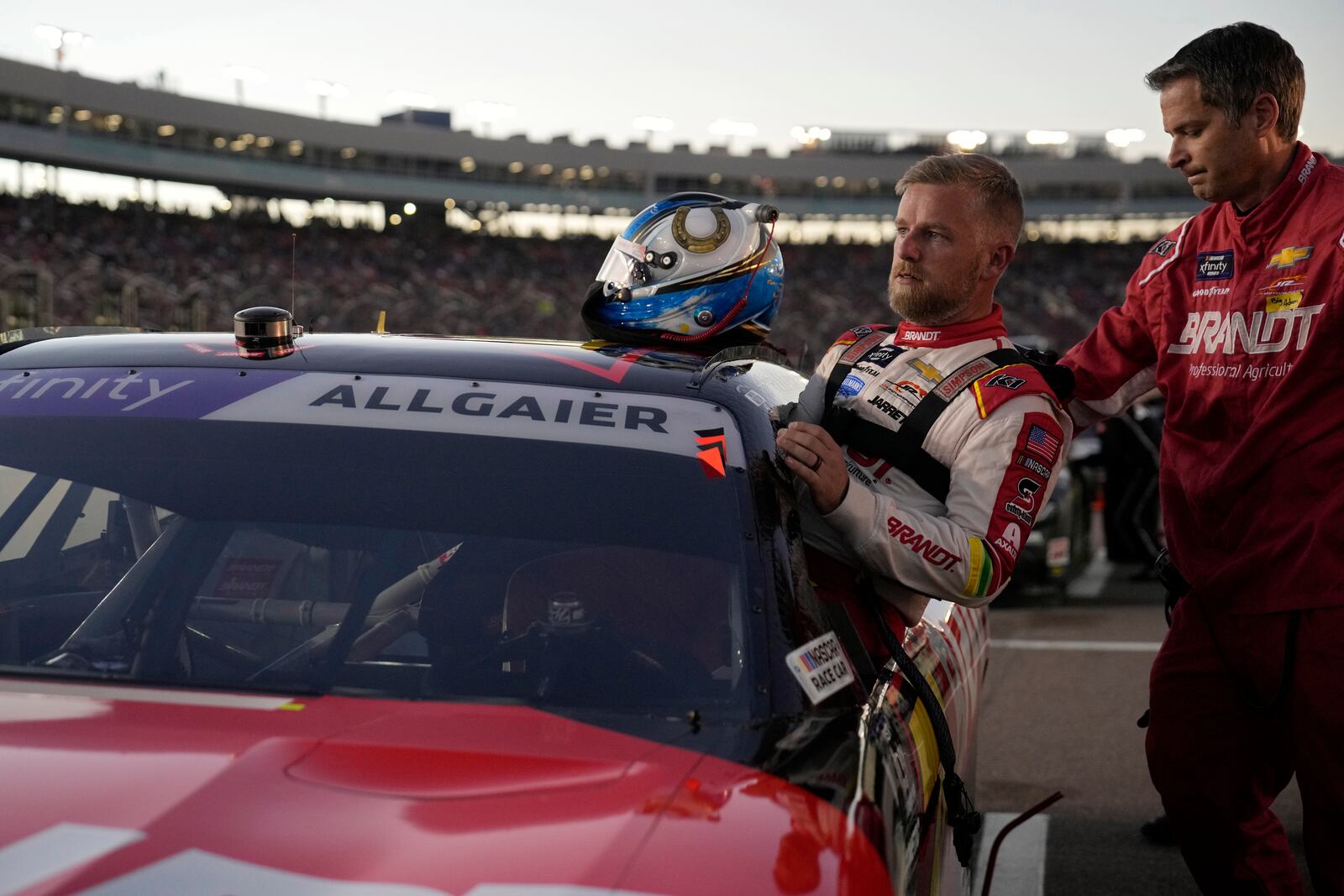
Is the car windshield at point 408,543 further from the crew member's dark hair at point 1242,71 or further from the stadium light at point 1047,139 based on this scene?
the stadium light at point 1047,139

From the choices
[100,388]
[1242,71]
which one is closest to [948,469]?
[1242,71]

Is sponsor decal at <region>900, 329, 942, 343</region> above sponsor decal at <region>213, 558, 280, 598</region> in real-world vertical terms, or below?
above

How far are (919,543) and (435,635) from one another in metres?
0.88

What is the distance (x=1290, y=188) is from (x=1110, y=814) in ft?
8.91

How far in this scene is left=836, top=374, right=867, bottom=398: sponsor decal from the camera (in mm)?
2833

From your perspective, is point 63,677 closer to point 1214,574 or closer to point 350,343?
point 350,343

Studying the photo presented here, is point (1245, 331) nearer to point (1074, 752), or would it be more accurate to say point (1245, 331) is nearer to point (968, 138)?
point (1074, 752)

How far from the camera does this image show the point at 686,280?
3090 millimetres

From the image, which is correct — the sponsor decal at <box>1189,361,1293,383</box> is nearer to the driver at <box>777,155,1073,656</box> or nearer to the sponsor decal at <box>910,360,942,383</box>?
the driver at <box>777,155,1073,656</box>

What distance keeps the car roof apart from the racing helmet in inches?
12.1

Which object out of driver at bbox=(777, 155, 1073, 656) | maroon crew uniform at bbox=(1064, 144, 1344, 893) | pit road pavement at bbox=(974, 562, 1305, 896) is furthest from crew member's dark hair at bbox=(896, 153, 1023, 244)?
pit road pavement at bbox=(974, 562, 1305, 896)

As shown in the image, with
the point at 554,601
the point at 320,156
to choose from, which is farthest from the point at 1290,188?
the point at 320,156

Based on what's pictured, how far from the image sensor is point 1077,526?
1021cm

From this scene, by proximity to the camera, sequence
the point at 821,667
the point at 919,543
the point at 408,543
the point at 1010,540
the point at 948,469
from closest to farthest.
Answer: the point at 821,667, the point at 408,543, the point at 919,543, the point at 1010,540, the point at 948,469
